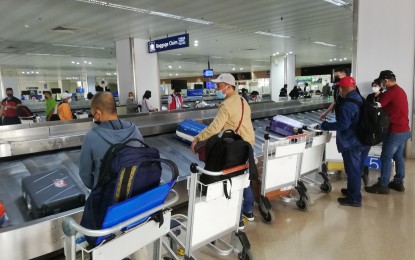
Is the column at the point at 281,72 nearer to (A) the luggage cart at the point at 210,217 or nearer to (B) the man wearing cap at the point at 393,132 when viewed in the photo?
(B) the man wearing cap at the point at 393,132

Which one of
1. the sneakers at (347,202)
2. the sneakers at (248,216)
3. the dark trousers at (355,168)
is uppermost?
the dark trousers at (355,168)

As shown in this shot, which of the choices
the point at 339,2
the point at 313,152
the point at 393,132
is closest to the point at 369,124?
the point at 313,152

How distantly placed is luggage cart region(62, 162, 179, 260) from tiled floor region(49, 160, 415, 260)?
1250 millimetres

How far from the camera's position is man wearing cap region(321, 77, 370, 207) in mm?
3746

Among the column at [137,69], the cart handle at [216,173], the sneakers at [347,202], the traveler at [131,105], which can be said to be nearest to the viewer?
the cart handle at [216,173]

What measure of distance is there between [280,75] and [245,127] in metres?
18.7

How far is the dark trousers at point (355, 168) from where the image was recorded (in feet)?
12.8

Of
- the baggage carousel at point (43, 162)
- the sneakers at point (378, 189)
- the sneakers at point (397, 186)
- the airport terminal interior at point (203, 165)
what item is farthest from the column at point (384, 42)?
the baggage carousel at point (43, 162)

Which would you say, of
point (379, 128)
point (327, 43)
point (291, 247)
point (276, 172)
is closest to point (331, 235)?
point (291, 247)

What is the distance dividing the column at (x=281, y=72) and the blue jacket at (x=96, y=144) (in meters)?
19.4

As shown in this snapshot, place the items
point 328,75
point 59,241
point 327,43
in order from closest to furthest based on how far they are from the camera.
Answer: point 59,241
point 327,43
point 328,75

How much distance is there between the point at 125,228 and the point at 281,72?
20396mm

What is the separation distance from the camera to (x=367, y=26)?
5.78 m

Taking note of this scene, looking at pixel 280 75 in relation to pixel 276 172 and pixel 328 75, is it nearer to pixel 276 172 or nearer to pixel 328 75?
pixel 328 75
